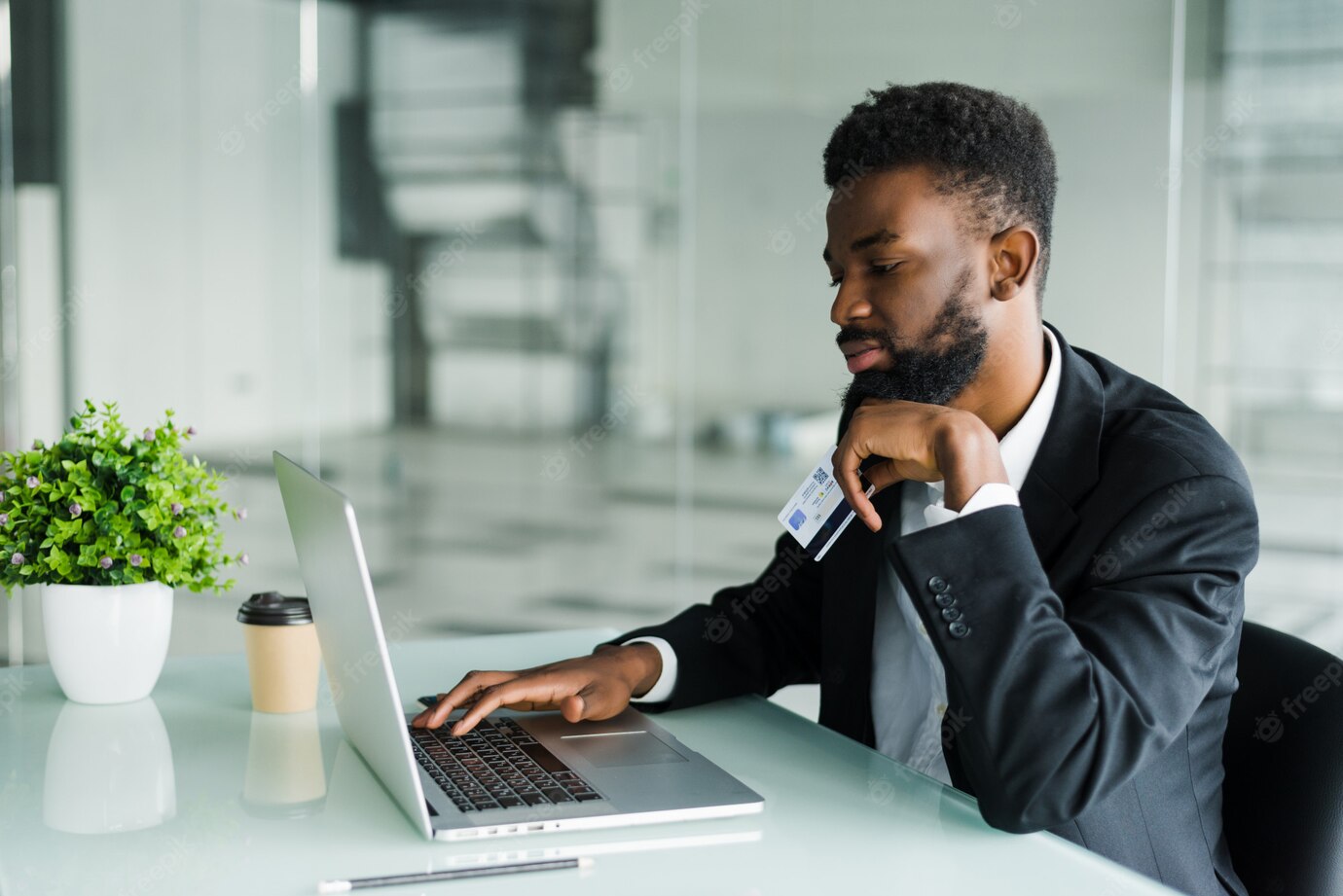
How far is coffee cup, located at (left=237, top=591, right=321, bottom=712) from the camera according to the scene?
1.61 meters

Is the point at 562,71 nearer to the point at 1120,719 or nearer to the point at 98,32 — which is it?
the point at 98,32

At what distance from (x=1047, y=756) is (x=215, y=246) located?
314cm

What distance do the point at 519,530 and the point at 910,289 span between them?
2.83 m

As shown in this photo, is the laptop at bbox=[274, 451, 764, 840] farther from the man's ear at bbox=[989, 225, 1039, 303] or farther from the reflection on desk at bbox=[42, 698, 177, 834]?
the man's ear at bbox=[989, 225, 1039, 303]

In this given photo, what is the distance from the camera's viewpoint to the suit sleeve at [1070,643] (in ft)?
4.07

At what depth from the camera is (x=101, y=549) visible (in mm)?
1628

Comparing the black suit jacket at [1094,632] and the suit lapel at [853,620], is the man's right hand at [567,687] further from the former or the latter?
the suit lapel at [853,620]

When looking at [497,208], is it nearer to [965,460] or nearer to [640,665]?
[640,665]

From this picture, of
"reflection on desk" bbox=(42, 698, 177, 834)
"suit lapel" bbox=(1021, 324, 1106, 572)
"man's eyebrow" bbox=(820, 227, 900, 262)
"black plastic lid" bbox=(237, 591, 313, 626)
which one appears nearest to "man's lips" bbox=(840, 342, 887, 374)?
"man's eyebrow" bbox=(820, 227, 900, 262)

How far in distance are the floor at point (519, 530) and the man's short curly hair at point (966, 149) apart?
7.98 feet

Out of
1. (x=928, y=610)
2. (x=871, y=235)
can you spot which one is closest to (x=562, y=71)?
(x=871, y=235)

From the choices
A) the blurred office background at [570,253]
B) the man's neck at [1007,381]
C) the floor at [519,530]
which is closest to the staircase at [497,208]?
the blurred office background at [570,253]

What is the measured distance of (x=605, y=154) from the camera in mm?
4238

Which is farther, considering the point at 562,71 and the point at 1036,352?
the point at 562,71
